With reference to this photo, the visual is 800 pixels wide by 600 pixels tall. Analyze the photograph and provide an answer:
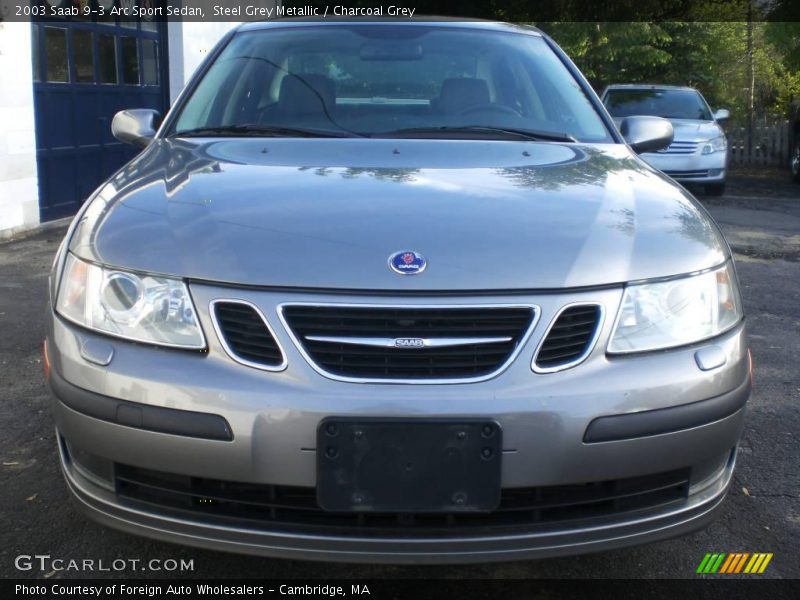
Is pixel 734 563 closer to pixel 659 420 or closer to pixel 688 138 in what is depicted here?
pixel 659 420

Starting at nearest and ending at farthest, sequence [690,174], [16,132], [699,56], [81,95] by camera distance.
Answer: [16,132] → [81,95] → [690,174] → [699,56]

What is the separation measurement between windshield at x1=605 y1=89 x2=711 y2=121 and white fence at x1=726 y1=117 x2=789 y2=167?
446 cm

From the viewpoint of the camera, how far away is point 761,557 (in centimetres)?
258

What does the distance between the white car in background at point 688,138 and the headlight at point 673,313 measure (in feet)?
30.4

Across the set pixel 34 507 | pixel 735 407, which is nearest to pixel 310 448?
pixel 735 407

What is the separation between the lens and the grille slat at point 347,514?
1.97 meters

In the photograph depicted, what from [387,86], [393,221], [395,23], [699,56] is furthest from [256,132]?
[699,56]

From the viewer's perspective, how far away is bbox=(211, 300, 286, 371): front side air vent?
196 cm

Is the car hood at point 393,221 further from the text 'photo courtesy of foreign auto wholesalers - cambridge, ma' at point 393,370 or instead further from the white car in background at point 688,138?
the white car in background at point 688,138

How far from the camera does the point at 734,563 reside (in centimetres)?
255

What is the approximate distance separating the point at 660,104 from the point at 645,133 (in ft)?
31.9

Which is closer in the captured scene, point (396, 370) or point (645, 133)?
point (396, 370)

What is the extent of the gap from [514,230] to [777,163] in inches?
634

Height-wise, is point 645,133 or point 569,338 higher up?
point 645,133
